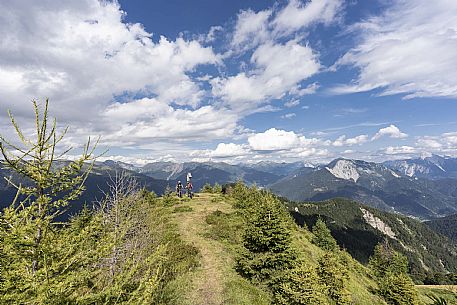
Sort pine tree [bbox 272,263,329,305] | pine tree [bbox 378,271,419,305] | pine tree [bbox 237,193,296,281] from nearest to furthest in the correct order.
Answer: pine tree [bbox 272,263,329,305] < pine tree [bbox 237,193,296,281] < pine tree [bbox 378,271,419,305]

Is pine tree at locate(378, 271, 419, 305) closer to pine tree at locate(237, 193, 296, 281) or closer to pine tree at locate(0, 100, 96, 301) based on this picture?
pine tree at locate(237, 193, 296, 281)

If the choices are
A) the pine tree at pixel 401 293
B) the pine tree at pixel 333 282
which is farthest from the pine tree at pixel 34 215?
the pine tree at pixel 401 293

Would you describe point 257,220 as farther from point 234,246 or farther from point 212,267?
point 234,246

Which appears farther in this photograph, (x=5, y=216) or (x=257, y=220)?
(x=257, y=220)

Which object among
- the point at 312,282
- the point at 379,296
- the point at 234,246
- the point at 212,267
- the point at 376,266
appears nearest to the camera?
the point at 312,282

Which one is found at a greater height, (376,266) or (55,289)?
(55,289)

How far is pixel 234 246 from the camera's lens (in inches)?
1236

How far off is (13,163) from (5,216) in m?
1.33

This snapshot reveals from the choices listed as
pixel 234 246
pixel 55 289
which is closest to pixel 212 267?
pixel 234 246

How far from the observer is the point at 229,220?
39812mm

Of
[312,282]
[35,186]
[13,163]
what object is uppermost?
[13,163]

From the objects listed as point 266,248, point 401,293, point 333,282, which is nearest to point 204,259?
point 266,248

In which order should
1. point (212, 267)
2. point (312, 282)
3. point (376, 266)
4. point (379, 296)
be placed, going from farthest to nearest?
point (376, 266), point (379, 296), point (212, 267), point (312, 282)

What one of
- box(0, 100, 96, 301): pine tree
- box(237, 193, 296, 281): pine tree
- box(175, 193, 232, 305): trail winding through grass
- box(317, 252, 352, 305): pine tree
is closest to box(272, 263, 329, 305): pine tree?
box(237, 193, 296, 281): pine tree
